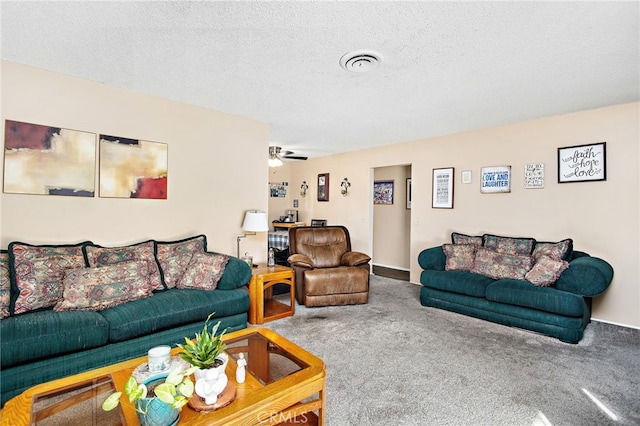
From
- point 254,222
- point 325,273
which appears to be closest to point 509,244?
point 325,273

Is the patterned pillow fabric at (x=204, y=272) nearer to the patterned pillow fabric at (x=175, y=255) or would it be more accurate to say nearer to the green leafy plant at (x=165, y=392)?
the patterned pillow fabric at (x=175, y=255)

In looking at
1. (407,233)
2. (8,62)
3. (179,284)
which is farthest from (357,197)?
(8,62)

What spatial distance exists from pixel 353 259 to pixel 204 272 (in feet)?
6.46

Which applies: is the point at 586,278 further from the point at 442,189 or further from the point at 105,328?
the point at 105,328

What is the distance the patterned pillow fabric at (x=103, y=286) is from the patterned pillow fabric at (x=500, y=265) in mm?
3479

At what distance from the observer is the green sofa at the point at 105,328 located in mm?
1918

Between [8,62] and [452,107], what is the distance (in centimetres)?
410

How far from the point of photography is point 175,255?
3.09 m

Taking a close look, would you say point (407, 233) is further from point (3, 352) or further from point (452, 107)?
point (3, 352)

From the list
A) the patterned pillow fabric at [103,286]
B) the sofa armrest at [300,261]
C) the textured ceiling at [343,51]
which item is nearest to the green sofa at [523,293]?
the sofa armrest at [300,261]

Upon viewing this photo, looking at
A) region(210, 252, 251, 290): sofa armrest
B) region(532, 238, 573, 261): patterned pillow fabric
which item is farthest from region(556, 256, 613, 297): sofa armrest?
region(210, 252, 251, 290): sofa armrest

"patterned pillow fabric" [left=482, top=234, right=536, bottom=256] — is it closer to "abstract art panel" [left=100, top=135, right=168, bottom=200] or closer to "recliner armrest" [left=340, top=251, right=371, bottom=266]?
"recliner armrest" [left=340, top=251, right=371, bottom=266]

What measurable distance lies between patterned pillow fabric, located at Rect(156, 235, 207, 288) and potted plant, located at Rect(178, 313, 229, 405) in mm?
1684

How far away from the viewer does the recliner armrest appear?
4.16 meters
